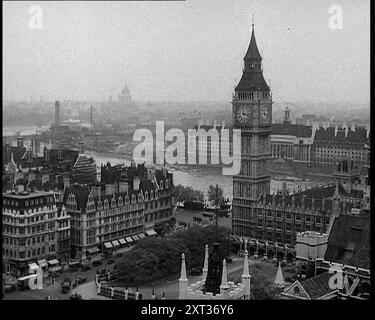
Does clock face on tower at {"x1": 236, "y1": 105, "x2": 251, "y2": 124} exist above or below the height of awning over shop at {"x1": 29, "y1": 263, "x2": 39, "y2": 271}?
above

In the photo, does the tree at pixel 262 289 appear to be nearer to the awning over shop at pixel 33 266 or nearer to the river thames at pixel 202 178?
the awning over shop at pixel 33 266

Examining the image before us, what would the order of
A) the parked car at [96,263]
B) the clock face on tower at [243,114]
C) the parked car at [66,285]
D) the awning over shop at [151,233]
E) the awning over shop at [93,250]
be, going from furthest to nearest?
1. the clock face on tower at [243,114]
2. the awning over shop at [151,233]
3. the awning over shop at [93,250]
4. the parked car at [96,263]
5. the parked car at [66,285]

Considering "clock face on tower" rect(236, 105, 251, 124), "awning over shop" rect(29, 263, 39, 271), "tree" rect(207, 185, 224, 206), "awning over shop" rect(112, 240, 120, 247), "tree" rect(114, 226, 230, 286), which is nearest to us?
"tree" rect(114, 226, 230, 286)

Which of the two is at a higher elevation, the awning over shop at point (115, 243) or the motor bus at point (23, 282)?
the motor bus at point (23, 282)

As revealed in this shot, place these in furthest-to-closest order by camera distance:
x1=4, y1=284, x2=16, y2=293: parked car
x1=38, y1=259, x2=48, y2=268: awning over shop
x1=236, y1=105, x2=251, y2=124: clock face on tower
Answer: x1=236, y1=105, x2=251, y2=124: clock face on tower → x1=38, y1=259, x2=48, y2=268: awning over shop → x1=4, y1=284, x2=16, y2=293: parked car

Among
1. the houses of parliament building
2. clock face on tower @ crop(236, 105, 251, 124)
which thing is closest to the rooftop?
the houses of parliament building

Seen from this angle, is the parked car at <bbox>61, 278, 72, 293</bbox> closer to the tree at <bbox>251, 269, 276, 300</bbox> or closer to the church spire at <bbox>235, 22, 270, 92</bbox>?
the tree at <bbox>251, 269, 276, 300</bbox>

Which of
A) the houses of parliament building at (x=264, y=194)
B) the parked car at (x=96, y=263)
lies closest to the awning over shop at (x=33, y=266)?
the parked car at (x=96, y=263)

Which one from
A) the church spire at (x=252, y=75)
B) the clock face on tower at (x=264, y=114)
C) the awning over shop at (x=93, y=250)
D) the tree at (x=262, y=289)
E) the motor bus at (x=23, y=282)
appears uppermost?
the church spire at (x=252, y=75)
